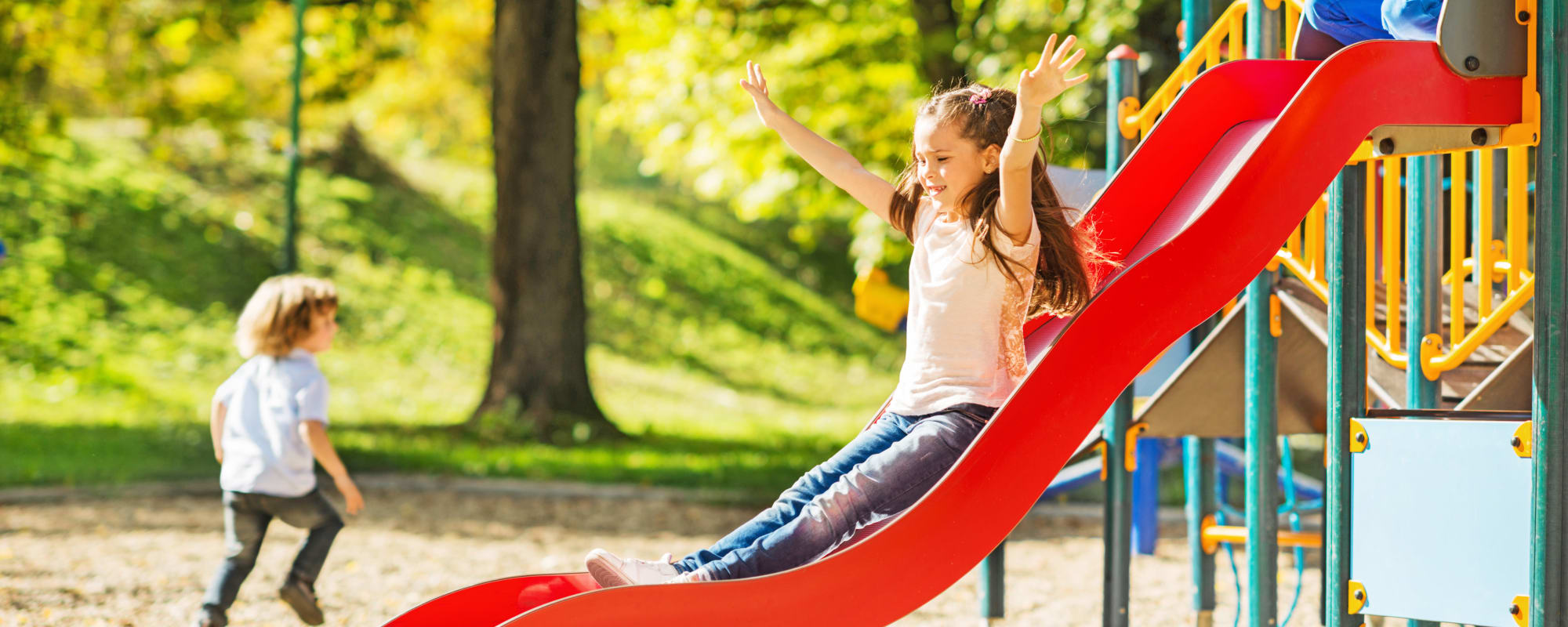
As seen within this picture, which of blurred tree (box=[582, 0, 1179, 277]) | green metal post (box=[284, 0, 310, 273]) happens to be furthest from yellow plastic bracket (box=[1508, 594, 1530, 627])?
green metal post (box=[284, 0, 310, 273])

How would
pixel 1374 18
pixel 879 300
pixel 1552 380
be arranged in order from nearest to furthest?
pixel 1552 380
pixel 1374 18
pixel 879 300

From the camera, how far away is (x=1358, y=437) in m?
3.11

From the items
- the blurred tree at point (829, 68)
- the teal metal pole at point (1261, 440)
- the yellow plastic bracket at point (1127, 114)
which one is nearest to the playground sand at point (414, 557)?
the teal metal pole at point (1261, 440)

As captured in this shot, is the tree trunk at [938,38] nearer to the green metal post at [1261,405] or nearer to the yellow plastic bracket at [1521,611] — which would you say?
the green metal post at [1261,405]

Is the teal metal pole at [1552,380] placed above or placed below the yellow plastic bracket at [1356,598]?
above

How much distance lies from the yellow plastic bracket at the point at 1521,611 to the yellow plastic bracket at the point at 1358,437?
0.45 metres

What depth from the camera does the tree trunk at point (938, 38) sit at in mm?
11836

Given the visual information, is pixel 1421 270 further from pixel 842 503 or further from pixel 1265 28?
pixel 842 503

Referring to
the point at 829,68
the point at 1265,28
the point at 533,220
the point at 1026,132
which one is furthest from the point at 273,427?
the point at 829,68

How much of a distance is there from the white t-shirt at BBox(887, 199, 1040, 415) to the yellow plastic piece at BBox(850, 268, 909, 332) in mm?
1851

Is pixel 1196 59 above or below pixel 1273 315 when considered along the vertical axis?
above

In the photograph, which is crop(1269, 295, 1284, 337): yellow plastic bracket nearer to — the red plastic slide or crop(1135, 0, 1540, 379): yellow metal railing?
crop(1135, 0, 1540, 379): yellow metal railing

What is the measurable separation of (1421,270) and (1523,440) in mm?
881

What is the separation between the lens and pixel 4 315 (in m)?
14.1
